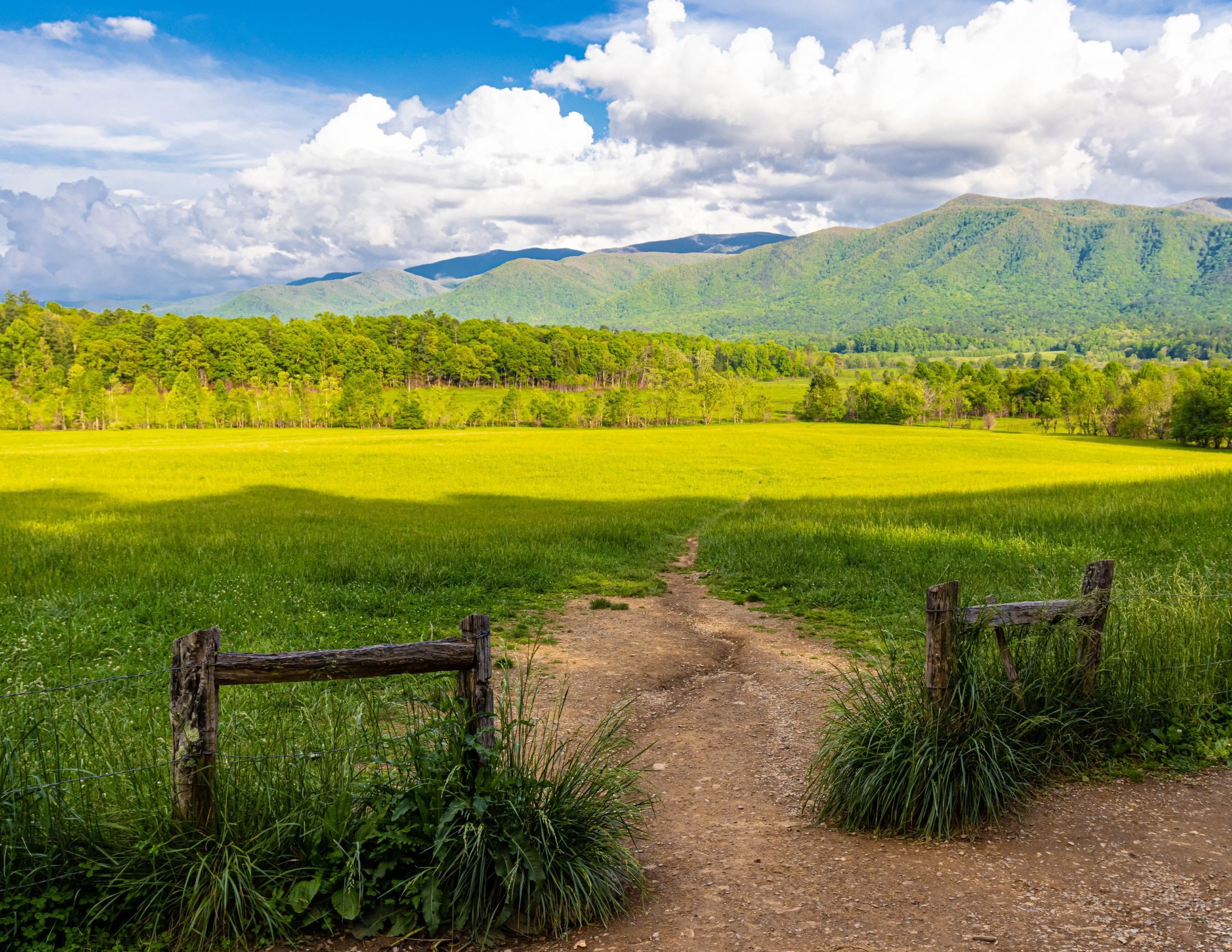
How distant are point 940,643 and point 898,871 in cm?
192

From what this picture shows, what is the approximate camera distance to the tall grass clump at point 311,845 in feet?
16.4

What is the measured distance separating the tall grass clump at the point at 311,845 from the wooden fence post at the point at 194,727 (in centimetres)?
13

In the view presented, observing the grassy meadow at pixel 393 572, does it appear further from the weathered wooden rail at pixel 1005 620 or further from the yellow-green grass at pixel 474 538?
the weathered wooden rail at pixel 1005 620

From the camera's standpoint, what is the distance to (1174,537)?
19328mm

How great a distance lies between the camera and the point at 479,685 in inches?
222

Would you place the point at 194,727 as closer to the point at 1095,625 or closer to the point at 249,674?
the point at 249,674

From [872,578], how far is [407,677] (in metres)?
11.2

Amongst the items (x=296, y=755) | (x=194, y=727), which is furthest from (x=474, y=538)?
(x=194, y=727)

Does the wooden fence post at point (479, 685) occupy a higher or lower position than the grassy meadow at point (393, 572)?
higher

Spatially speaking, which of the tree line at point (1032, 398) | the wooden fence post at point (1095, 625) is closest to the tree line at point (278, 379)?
the tree line at point (1032, 398)

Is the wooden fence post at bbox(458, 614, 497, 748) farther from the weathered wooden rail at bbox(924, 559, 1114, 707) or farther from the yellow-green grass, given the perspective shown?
the yellow-green grass

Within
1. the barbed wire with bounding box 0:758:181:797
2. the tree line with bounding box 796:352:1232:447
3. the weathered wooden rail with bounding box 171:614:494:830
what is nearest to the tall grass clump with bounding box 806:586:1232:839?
the weathered wooden rail with bounding box 171:614:494:830

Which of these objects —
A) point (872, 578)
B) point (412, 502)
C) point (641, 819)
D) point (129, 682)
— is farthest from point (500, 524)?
point (641, 819)

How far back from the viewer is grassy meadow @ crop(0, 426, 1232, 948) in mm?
5590
